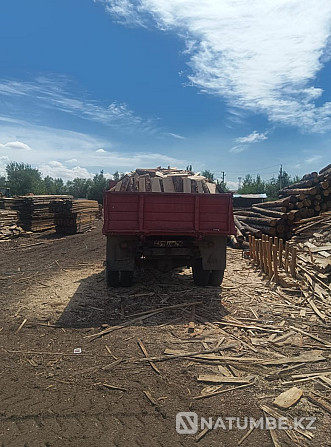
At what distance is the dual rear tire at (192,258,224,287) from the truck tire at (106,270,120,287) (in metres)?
1.75

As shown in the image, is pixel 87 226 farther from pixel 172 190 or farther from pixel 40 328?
pixel 40 328

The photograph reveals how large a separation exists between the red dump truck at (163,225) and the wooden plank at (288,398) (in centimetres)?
364

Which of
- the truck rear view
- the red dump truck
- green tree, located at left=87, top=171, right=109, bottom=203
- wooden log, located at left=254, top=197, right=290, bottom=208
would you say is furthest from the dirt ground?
green tree, located at left=87, top=171, right=109, bottom=203

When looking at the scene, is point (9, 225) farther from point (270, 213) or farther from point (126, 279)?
point (126, 279)

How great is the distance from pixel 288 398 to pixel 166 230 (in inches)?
156

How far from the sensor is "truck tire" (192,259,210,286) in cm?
780

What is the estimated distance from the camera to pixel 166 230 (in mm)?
6902

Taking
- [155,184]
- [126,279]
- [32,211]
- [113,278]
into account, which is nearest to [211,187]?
[155,184]

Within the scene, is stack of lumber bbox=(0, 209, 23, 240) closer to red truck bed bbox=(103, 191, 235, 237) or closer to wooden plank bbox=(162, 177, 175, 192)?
wooden plank bbox=(162, 177, 175, 192)

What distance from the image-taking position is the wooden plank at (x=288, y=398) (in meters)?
3.39

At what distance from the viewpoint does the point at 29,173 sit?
6209cm

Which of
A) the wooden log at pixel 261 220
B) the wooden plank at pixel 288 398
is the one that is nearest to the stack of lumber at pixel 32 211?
the wooden log at pixel 261 220

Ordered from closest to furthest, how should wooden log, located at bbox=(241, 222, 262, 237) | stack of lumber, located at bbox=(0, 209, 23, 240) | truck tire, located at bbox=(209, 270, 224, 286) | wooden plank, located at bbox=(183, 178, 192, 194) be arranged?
1. truck tire, located at bbox=(209, 270, 224, 286)
2. wooden plank, located at bbox=(183, 178, 192, 194)
3. wooden log, located at bbox=(241, 222, 262, 237)
4. stack of lumber, located at bbox=(0, 209, 23, 240)

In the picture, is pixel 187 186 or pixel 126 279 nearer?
pixel 126 279
